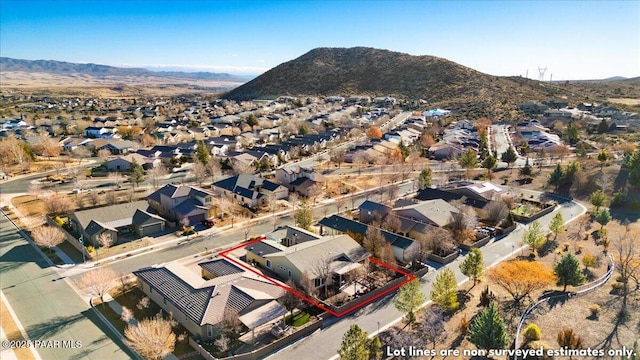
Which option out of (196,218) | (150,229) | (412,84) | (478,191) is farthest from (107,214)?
(412,84)

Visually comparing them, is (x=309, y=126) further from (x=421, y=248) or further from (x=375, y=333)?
(x=375, y=333)

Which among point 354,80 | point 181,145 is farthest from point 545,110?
point 181,145

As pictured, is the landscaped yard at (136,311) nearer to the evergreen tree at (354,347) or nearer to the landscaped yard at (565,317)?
the evergreen tree at (354,347)

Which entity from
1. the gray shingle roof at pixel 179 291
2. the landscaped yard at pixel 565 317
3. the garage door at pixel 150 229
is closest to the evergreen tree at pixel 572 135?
the landscaped yard at pixel 565 317

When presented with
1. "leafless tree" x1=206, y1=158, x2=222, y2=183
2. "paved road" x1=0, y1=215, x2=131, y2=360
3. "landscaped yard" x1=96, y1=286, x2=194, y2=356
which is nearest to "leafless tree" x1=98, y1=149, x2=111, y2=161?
"leafless tree" x1=206, y1=158, x2=222, y2=183

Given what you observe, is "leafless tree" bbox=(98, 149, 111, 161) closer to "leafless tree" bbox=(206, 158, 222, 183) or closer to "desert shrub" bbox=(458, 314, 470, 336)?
"leafless tree" bbox=(206, 158, 222, 183)

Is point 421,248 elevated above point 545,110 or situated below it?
below
